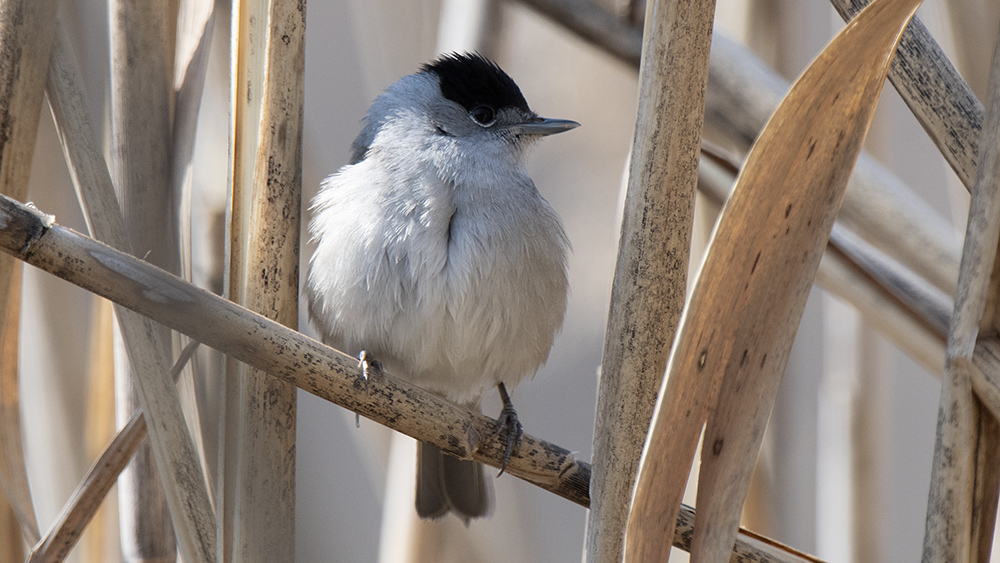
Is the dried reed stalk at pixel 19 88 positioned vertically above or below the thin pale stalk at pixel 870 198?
below

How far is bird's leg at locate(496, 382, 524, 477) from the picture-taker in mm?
1183

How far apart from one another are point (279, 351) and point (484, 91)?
40.5 inches

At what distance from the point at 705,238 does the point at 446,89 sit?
0.67 metres

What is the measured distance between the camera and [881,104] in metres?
1.94

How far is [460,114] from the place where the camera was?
1833 millimetres

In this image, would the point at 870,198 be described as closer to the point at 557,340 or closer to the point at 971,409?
the point at 971,409

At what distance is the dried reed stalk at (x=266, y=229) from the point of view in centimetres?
105

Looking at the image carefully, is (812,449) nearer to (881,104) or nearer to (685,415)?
(881,104)

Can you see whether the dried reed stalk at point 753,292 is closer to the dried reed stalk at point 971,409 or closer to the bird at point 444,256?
the dried reed stalk at point 971,409

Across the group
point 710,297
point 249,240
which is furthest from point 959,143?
point 249,240

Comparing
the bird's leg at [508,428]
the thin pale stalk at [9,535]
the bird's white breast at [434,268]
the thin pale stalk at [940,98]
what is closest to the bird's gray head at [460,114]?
the bird's white breast at [434,268]

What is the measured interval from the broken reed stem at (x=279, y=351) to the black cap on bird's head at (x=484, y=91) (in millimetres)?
773

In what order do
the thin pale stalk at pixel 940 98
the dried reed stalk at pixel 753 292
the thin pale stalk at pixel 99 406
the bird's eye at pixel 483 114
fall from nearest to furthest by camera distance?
the dried reed stalk at pixel 753 292 → the thin pale stalk at pixel 940 98 → the thin pale stalk at pixel 99 406 → the bird's eye at pixel 483 114

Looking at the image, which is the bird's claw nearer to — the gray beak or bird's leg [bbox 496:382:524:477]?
bird's leg [bbox 496:382:524:477]
